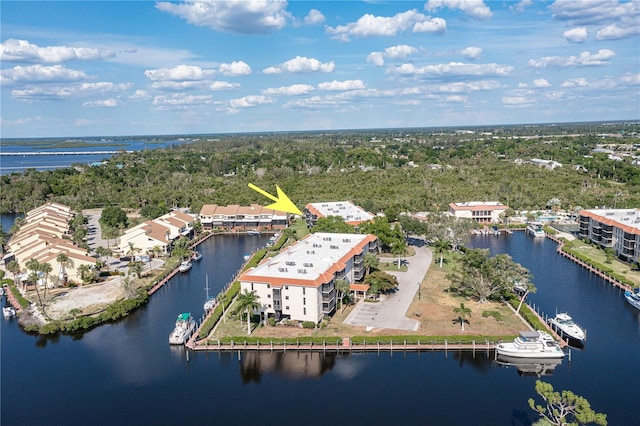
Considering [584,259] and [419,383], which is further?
[584,259]

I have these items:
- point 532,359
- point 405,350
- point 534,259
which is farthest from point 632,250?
point 405,350

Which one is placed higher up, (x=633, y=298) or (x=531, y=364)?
(x=633, y=298)

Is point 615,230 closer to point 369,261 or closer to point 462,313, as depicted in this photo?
point 462,313

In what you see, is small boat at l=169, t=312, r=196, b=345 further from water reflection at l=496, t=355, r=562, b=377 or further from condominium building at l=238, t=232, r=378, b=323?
water reflection at l=496, t=355, r=562, b=377

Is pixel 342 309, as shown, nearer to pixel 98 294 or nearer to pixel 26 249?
pixel 98 294

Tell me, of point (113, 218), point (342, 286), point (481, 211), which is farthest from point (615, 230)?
point (113, 218)

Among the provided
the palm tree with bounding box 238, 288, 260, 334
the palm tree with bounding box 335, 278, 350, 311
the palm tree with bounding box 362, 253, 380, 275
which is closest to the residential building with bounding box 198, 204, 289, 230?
the palm tree with bounding box 362, 253, 380, 275

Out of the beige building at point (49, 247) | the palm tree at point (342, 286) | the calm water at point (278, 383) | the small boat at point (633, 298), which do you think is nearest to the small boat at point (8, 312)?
the calm water at point (278, 383)
